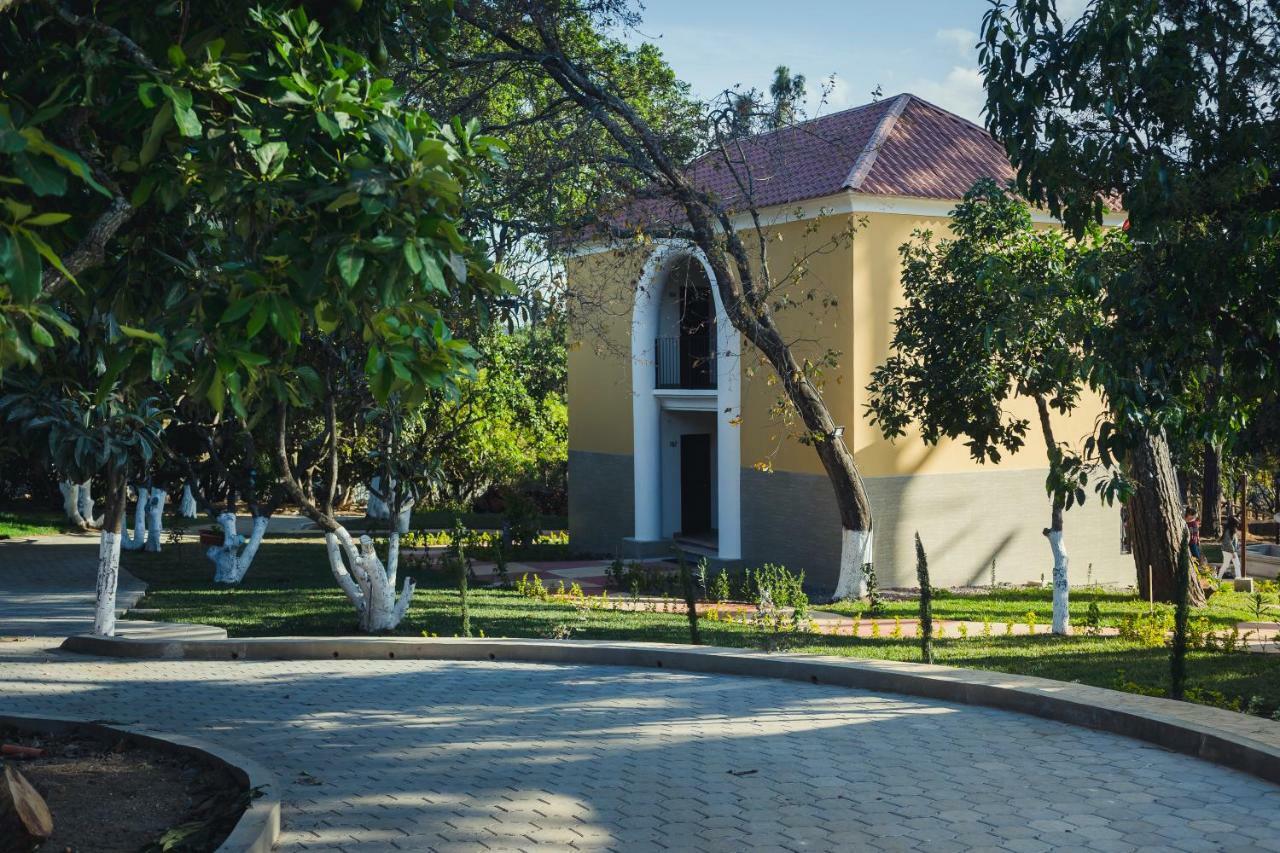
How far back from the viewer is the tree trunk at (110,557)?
41.3 ft

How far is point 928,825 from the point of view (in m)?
6.28

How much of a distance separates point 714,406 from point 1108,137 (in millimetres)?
14352

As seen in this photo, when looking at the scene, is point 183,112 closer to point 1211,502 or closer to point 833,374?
point 833,374

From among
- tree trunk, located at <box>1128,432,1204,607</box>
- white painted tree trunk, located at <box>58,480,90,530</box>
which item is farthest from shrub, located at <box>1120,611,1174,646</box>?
white painted tree trunk, located at <box>58,480,90,530</box>

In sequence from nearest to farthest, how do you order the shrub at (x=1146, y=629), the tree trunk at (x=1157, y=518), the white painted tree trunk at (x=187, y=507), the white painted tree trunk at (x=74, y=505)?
the shrub at (x=1146, y=629), the tree trunk at (x=1157, y=518), the white painted tree trunk at (x=74, y=505), the white painted tree trunk at (x=187, y=507)

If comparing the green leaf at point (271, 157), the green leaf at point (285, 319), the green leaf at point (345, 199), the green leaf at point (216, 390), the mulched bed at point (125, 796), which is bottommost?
the mulched bed at point (125, 796)

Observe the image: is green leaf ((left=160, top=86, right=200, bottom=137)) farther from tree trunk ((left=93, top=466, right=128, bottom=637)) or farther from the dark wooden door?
the dark wooden door

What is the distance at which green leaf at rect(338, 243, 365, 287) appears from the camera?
4738 mm

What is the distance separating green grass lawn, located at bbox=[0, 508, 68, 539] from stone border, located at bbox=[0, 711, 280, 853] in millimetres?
20502

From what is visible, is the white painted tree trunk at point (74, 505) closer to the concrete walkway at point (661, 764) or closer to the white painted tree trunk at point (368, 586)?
the white painted tree trunk at point (368, 586)

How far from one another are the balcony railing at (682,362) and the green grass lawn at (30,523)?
14.3 metres

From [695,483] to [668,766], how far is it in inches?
714

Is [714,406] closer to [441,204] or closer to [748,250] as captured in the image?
[748,250]

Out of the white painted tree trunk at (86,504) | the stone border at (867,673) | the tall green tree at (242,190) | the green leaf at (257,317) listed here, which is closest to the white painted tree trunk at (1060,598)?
the stone border at (867,673)
